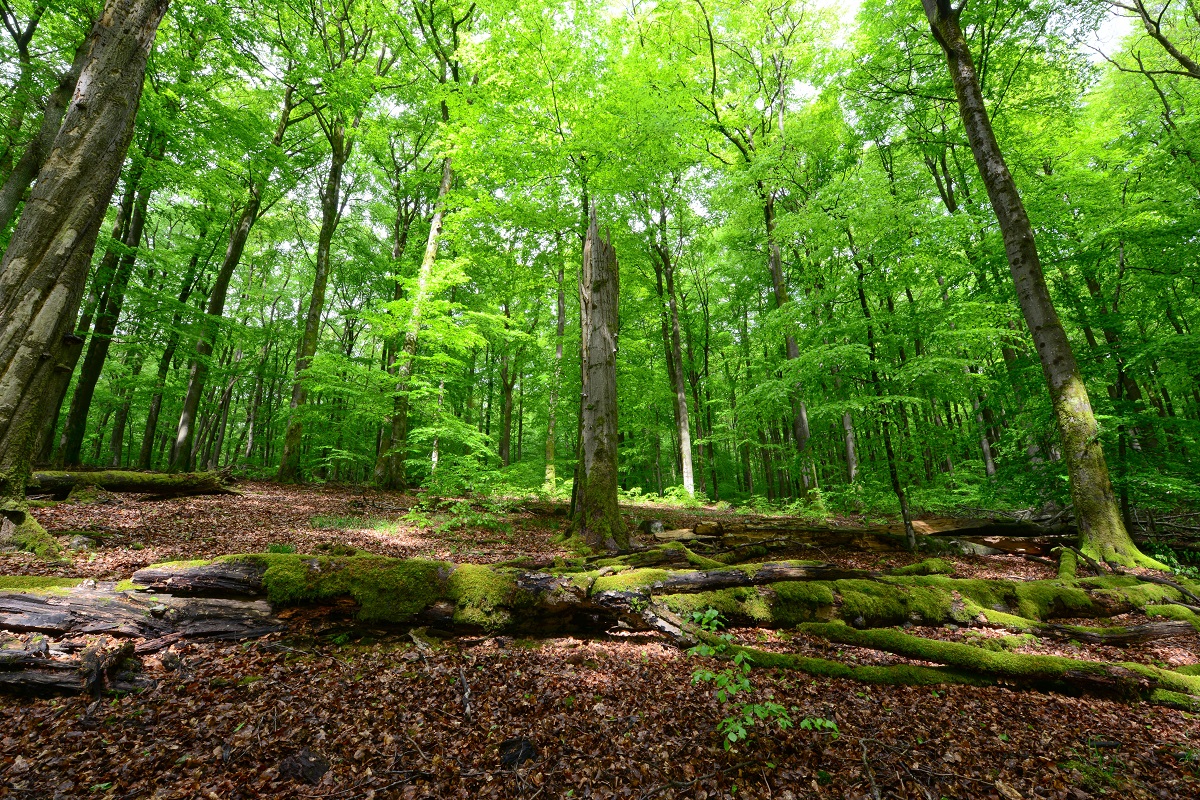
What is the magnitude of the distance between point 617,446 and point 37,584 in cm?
784

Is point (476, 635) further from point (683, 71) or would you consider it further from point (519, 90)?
point (683, 71)

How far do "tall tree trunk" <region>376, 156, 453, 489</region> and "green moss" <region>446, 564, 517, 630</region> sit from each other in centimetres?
549

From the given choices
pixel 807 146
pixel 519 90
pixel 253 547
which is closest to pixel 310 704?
pixel 253 547

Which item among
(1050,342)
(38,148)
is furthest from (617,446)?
(38,148)

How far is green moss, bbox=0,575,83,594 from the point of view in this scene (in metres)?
3.62

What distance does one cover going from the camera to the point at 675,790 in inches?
105

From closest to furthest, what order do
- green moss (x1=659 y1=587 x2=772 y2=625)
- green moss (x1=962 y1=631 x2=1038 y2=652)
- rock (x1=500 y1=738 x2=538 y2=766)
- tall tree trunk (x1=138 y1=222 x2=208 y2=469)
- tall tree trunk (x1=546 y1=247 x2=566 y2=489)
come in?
1. rock (x1=500 y1=738 x2=538 y2=766)
2. green moss (x1=962 y1=631 x2=1038 y2=652)
3. green moss (x1=659 y1=587 x2=772 y2=625)
4. tall tree trunk (x1=138 y1=222 x2=208 y2=469)
5. tall tree trunk (x1=546 y1=247 x2=566 y2=489)

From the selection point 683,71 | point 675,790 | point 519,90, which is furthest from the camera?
point 683,71

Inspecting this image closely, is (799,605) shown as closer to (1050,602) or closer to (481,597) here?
(1050,602)

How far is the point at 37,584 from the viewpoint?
3.74 meters

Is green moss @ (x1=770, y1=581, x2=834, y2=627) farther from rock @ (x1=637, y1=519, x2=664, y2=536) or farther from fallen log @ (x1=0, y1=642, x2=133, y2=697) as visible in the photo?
fallen log @ (x1=0, y1=642, x2=133, y2=697)

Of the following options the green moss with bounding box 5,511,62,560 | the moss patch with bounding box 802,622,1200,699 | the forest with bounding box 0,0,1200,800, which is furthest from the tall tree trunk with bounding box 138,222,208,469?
the moss patch with bounding box 802,622,1200,699

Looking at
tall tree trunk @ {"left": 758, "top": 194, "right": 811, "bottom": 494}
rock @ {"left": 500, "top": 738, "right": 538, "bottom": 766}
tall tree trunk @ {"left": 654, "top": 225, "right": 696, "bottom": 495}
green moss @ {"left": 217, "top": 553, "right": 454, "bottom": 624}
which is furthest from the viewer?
tall tree trunk @ {"left": 654, "top": 225, "right": 696, "bottom": 495}

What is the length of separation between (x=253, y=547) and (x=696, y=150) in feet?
51.8
